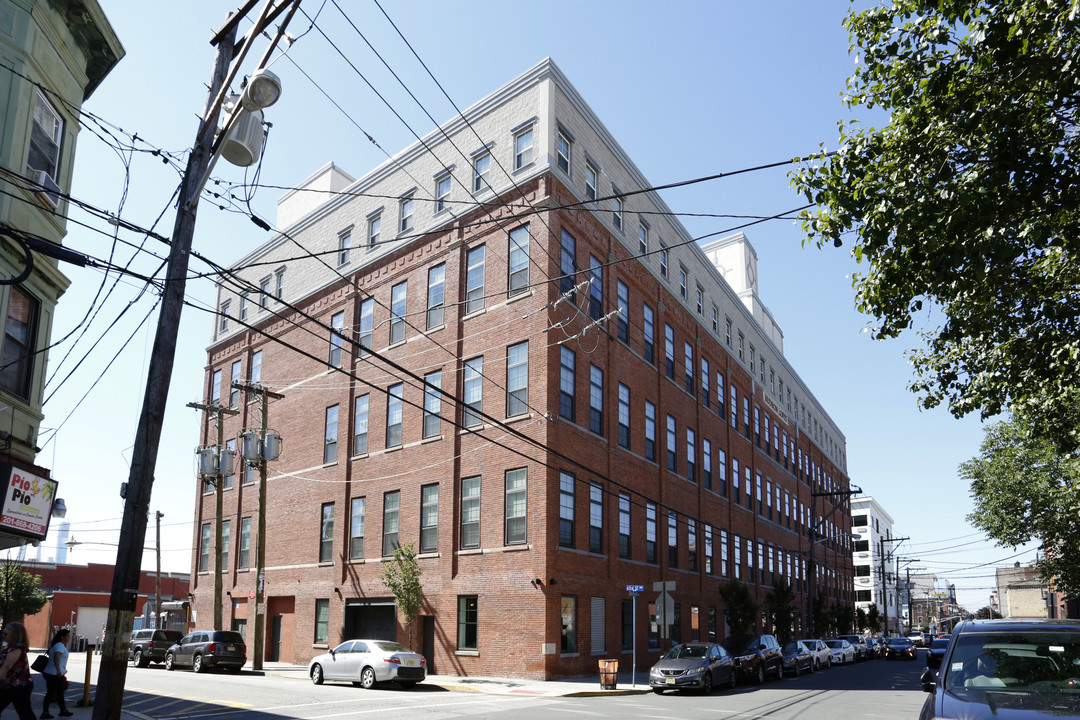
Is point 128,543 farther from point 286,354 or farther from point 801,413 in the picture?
point 801,413

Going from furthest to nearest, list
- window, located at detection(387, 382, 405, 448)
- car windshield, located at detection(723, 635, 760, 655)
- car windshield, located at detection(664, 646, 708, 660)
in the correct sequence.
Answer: window, located at detection(387, 382, 405, 448), car windshield, located at detection(723, 635, 760, 655), car windshield, located at detection(664, 646, 708, 660)

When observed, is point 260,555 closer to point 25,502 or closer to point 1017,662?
point 25,502

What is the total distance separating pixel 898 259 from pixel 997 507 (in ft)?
117

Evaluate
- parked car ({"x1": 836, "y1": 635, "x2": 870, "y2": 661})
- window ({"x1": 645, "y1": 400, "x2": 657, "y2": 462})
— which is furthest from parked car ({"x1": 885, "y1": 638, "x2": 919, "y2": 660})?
window ({"x1": 645, "y1": 400, "x2": 657, "y2": 462})

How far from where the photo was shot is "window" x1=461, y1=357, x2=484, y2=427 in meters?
30.4

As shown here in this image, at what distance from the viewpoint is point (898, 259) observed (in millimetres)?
11055

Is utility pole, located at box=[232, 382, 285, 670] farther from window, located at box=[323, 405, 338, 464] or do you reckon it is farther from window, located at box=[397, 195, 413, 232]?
window, located at box=[397, 195, 413, 232]

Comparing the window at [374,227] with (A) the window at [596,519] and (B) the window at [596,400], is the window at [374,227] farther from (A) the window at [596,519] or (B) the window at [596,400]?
(A) the window at [596,519]

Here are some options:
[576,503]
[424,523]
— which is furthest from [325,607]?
[576,503]

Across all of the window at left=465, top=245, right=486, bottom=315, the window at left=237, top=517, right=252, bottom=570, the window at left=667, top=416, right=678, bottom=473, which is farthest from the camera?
the window at left=237, top=517, right=252, bottom=570

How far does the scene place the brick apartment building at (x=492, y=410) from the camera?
1118 inches

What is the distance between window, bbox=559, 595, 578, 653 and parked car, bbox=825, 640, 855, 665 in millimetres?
18894

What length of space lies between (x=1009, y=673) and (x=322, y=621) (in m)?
31.4

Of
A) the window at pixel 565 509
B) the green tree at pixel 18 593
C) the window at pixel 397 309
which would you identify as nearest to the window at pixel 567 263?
the window at pixel 565 509
